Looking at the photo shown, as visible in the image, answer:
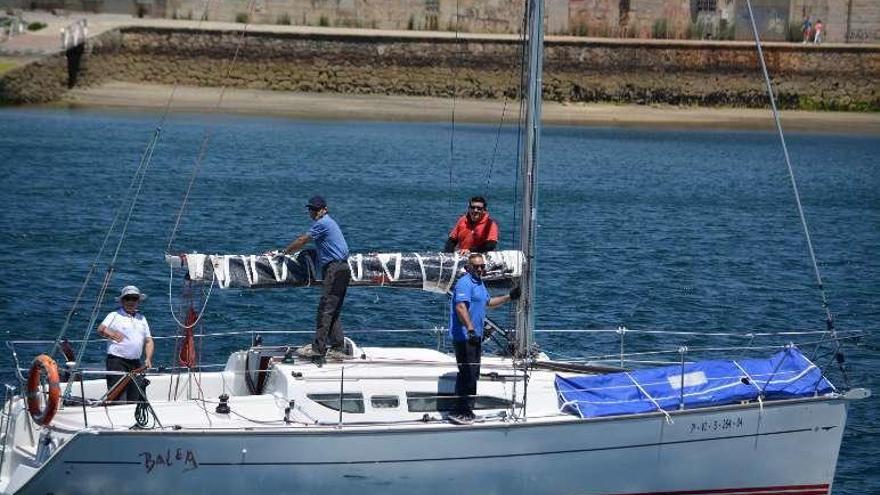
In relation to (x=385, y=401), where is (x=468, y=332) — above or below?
above

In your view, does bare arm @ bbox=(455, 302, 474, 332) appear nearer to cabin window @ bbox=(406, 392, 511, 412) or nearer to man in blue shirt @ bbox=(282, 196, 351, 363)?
cabin window @ bbox=(406, 392, 511, 412)

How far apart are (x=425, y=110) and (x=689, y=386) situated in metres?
47.1

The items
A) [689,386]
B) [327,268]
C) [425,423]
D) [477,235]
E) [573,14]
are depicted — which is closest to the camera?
[425,423]

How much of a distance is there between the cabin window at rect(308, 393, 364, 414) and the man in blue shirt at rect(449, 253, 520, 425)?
0.88 m

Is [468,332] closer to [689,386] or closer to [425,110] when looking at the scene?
[689,386]

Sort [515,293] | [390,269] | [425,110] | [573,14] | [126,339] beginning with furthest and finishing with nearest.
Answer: [573,14]
[425,110]
[515,293]
[390,269]
[126,339]

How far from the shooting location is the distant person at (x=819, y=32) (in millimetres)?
68688

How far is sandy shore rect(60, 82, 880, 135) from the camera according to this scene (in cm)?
6012

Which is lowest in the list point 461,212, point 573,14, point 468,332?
point 461,212

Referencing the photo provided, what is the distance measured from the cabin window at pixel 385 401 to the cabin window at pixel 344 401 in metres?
0.13

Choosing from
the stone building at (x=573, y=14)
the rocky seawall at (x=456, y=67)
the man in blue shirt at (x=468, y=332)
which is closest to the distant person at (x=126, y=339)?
the man in blue shirt at (x=468, y=332)

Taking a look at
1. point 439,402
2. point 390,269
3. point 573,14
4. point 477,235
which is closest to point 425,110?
point 573,14

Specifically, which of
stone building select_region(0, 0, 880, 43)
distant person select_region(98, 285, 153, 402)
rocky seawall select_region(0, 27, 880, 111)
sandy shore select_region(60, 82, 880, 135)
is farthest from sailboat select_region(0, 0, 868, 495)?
stone building select_region(0, 0, 880, 43)

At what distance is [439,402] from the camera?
1558 centimetres
